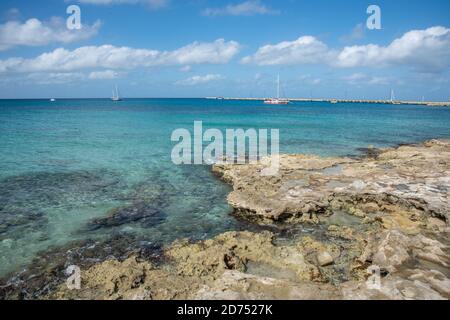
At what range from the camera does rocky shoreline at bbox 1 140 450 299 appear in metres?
7.54

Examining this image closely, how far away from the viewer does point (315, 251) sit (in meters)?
10.7

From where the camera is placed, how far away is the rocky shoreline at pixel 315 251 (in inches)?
297

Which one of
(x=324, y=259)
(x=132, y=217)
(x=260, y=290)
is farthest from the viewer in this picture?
(x=132, y=217)

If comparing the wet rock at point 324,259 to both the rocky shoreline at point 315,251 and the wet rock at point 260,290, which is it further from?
the wet rock at point 260,290

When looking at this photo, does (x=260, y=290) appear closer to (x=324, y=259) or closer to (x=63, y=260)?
(x=324, y=259)

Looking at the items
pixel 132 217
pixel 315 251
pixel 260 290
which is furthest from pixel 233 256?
pixel 132 217

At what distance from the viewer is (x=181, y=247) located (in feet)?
35.5

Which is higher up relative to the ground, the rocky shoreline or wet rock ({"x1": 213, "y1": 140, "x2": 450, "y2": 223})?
wet rock ({"x1": 213, "y1": 140, "x2": 450, "y2": 223})

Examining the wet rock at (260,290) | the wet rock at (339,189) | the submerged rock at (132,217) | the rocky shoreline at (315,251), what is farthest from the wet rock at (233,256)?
the submerged rock at (132,217)

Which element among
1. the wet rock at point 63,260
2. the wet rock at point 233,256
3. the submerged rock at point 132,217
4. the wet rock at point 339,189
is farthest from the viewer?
the wet rock at point 339,189

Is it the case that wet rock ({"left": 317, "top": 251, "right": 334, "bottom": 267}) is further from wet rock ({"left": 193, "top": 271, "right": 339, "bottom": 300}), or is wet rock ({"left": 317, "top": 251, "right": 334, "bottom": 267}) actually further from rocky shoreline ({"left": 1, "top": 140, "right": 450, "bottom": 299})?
wet rock ({"left": 193, "top": 271, "right": 339, "bottom": 300})

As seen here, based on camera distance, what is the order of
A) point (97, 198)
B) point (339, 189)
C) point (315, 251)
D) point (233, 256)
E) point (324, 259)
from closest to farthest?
point (324, 259)
point (233, 256)
point (315, 251)
point (339, 189)
point (97, 198)

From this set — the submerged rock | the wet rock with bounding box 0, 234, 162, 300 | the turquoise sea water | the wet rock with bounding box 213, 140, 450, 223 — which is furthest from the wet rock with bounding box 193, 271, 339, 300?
the submerged rock
